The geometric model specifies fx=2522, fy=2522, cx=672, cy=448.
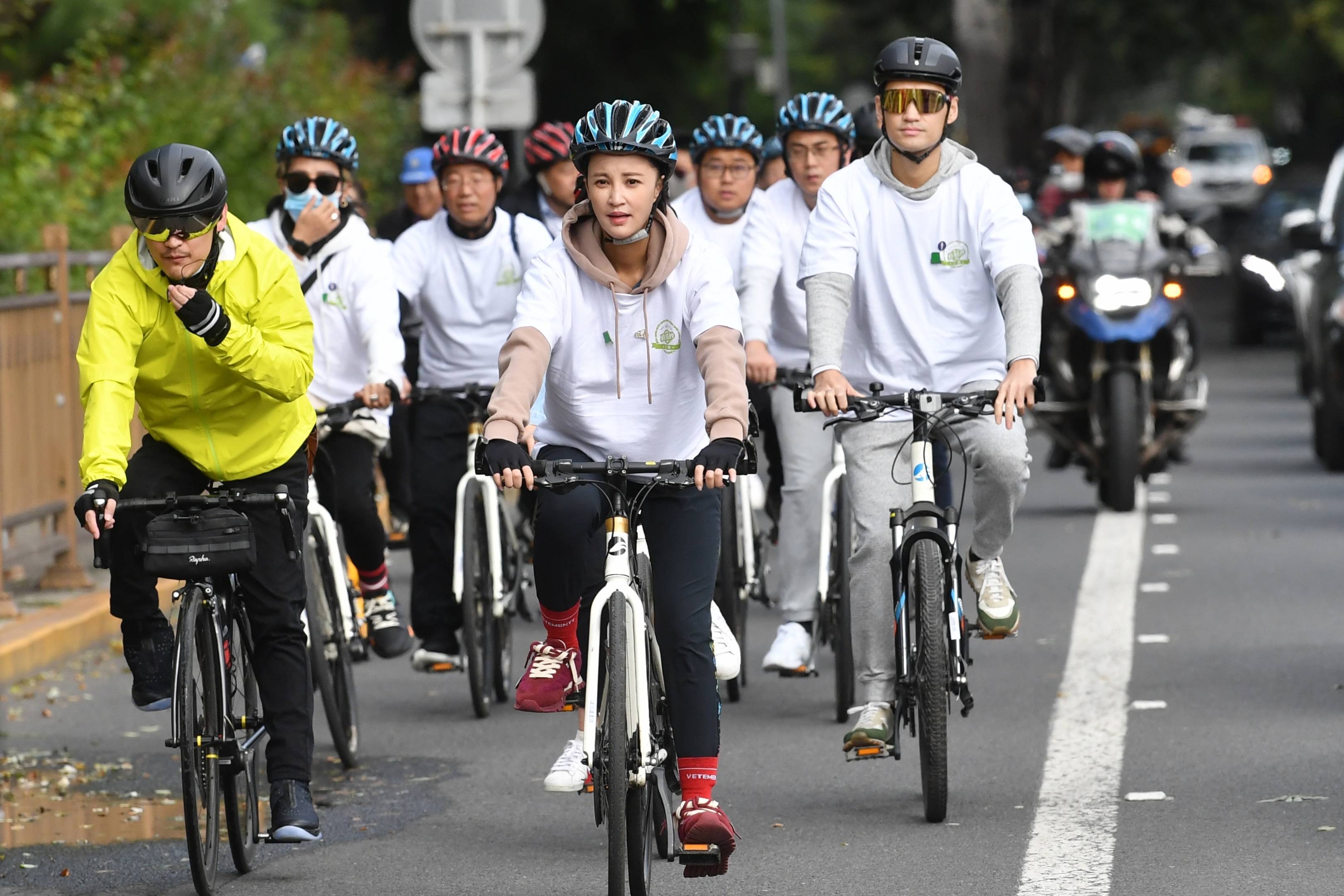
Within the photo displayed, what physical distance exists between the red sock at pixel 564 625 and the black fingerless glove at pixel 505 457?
622mm

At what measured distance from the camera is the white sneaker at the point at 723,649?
6.50 metres

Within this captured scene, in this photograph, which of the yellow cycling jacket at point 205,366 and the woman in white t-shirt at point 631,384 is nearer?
the woman in white t-shirt at point 631,384

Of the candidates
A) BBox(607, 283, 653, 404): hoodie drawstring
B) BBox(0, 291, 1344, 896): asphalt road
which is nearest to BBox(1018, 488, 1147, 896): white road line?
BBox(0, 291, 1344, 896): asphalt road

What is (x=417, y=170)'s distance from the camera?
42.1 ft

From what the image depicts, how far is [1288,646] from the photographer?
9.89 m

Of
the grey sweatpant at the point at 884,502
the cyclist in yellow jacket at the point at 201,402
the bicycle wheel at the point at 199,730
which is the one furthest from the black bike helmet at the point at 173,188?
the grey sweatpant at the point at 884,502

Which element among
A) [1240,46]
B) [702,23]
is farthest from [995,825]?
[1240,46]

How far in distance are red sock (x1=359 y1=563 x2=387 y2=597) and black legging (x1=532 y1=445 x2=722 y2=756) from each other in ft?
8.90

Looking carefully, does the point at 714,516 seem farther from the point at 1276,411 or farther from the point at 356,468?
the point at 1276,411

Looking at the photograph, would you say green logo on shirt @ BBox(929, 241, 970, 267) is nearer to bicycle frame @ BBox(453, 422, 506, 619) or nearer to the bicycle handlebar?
the bicycle handlebar

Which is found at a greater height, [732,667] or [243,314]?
[243,314]

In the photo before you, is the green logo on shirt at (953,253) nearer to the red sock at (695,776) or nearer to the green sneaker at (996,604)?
the green sneaker at (996,604)

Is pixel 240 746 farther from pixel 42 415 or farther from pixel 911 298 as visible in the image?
pixel 42 415

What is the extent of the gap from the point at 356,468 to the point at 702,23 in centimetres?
3027
